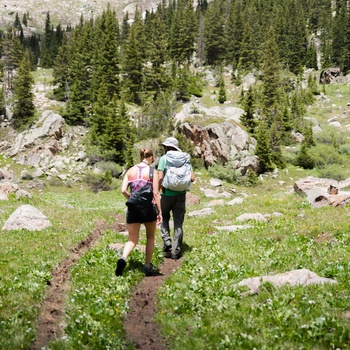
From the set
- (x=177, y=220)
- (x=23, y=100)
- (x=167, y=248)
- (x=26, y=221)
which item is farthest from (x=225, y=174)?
(x=23, y=100)

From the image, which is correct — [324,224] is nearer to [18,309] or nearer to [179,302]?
[179,302]

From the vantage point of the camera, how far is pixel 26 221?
13398mm

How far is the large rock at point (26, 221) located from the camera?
42.8ft

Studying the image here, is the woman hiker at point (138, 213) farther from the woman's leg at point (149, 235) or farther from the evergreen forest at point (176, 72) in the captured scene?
the evergreen forest at point (176, 72)

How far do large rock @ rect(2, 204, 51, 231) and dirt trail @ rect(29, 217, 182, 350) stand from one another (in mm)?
4232

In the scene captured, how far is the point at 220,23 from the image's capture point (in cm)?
9638

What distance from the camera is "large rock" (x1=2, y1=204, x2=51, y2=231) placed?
13047 millimetres

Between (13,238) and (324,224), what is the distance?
1065 cm

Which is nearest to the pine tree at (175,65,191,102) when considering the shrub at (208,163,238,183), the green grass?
the shrub at (208,163,238,183)

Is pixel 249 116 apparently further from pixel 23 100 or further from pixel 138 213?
pixel 138 213

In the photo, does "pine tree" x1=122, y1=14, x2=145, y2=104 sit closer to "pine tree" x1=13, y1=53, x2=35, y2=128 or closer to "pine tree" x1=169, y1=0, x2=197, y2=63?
"pine tree" x1=13, y1=53, x2=35, y2=128

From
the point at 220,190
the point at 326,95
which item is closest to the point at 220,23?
the point at 326,95

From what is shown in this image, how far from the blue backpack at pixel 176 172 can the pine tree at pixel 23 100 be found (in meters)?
54.7

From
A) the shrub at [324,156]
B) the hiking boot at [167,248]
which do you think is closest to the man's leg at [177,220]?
the hiking boot at [167,248]
